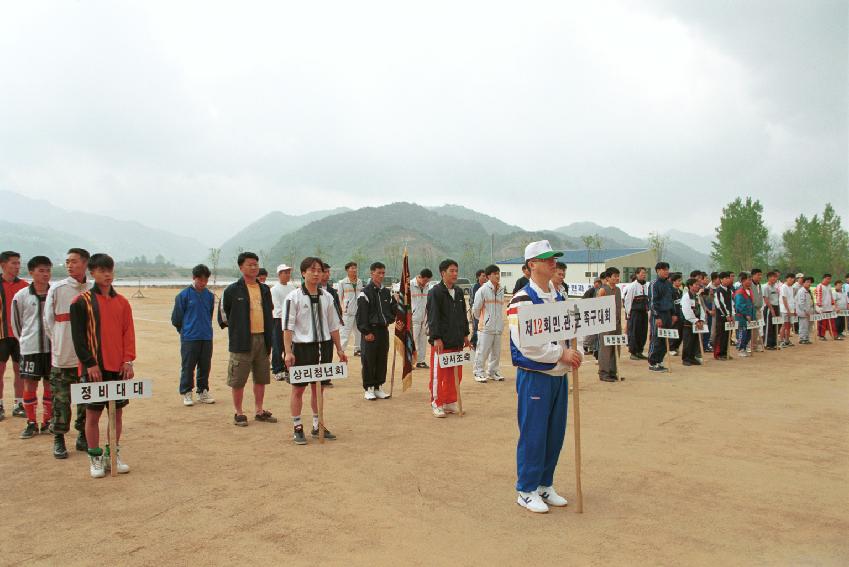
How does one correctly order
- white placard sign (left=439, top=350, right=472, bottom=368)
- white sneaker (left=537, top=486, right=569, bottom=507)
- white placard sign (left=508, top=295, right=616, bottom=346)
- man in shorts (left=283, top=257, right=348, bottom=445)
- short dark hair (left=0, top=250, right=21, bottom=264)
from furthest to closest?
white placard sign (left=439, top=350, right=472, bottom=368) → short dark hair (left=0, top=250, right=21, bottom=264) → man in shorts (left=283, top=257, right=348, bottom=445) → white sneaker (left=537, top=486, right=569, bottom=507) → white placard sign (left=508, top=295, right=616, bottom=346)

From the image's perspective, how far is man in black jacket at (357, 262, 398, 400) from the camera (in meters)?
8.51

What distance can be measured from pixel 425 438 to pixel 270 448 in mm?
1801

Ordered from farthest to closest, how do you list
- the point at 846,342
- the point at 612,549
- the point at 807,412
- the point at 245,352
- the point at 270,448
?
the point at 846,342
the point at 807,412
the point at 245,352
the point at 270,448
the point at 612,549

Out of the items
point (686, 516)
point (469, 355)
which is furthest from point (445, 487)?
point (469, 355)

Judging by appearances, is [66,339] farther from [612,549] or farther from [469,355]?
[612,549]

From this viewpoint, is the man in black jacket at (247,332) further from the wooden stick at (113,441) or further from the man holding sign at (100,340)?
the wooden stick at (113,441)

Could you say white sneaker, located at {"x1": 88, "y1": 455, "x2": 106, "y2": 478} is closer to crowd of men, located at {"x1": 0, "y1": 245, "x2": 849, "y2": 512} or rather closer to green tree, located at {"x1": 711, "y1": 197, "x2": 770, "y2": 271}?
crowd of men, located at {"x1": 0, "y1": 245, "x2": 849, "y2": 512}

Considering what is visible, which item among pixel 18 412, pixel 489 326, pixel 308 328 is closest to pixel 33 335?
pixel 18 412

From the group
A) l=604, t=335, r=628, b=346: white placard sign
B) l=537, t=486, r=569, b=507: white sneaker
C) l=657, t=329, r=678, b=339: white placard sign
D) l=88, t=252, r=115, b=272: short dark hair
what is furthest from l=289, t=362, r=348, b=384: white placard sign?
l=657, t=329, r=678, b=339: white placard sign

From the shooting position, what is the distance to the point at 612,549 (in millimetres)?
3748

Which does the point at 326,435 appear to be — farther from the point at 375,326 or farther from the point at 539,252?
the point at 539,252

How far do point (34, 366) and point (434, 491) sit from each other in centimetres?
513

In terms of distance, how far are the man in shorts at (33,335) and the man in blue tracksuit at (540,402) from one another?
18.7 feet

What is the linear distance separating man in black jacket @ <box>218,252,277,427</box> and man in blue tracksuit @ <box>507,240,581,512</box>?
392 centimetres
